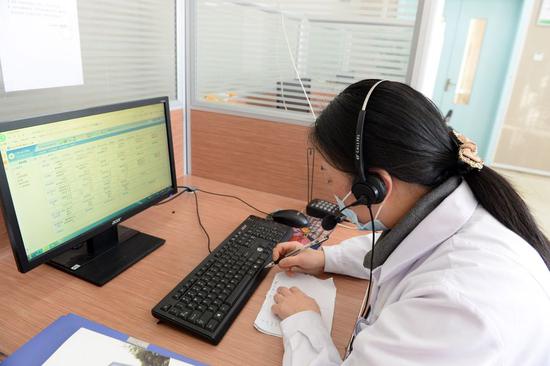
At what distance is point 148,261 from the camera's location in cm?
93

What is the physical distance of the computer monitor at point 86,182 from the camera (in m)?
0.70

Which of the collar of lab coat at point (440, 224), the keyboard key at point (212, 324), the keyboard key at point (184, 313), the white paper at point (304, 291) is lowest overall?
the white paper at point (304, 291)

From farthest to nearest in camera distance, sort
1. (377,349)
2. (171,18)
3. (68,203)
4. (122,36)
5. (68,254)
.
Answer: (171,18)
(122,36)
(68,254)
(68,203)
(377,349)

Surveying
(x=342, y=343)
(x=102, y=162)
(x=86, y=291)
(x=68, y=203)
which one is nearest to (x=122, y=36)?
(x=102, y=162)

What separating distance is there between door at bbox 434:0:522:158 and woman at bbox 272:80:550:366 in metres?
4.17

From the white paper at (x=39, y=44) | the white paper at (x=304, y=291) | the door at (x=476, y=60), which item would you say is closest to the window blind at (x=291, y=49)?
the white paper at (x=39, y=44)

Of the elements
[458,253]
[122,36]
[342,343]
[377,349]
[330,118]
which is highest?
[122,36]

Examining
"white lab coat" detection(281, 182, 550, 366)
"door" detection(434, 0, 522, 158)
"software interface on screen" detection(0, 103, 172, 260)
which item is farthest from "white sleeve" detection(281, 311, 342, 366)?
"door" detection(434, 0, 522, 158)

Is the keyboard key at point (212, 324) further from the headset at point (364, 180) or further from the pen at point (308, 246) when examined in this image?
the headset at point (364, 180)

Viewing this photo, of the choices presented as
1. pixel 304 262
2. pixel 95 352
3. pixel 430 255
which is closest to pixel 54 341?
pixel 95 352

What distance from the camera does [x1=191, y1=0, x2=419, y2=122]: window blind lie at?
3.79ft

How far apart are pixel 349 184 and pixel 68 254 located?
0.69 meters

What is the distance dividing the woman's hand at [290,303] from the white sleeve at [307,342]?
0.07 ft

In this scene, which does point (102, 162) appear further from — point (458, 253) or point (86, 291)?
point (458, 253)
